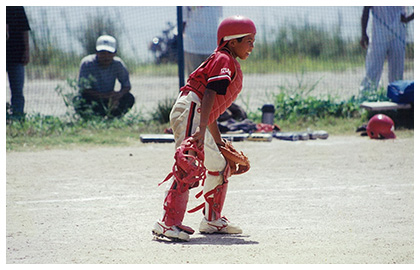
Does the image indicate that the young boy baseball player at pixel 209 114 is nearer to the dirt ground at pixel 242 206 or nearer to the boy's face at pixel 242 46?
the boy's face at pixel 242 46

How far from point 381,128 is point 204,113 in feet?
18.3

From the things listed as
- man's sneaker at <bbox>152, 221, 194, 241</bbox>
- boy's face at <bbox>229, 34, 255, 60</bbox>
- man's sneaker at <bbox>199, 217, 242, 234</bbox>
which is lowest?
man's sneaker at <bbox>199, 217, 242, 234</bbox>

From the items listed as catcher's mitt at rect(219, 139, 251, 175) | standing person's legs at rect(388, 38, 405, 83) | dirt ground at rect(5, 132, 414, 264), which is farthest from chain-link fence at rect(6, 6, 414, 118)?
catcher's mitt at rect(219, 139, 251, 175)

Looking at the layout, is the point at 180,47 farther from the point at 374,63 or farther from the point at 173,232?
the point at 173,232

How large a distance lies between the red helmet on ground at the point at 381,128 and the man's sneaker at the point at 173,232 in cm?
540

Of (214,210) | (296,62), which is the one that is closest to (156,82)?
(296,62)

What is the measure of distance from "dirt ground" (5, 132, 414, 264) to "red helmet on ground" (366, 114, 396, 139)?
8.2 inches

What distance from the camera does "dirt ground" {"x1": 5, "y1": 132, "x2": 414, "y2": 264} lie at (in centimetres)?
467

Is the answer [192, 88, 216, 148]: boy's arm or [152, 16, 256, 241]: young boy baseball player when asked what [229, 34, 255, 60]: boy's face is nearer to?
[152, 16, 256, 241]: young boy baseball player

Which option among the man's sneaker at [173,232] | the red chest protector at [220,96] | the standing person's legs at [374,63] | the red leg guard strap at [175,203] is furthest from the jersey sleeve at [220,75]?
the standing person's legs at [374,63]

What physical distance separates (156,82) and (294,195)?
687 cm

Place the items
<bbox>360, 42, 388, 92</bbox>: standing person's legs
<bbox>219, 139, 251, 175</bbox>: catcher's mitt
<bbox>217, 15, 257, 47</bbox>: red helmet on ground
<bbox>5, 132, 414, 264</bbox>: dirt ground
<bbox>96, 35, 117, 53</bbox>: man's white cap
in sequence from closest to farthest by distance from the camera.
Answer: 1. <bbox>5, 132, 414, 264</bbox>: dirt ground
2. <bbox>217, 15, 257, 47</bbox>: red helmet on ground
3. <bbox>219, 139, 251, 175</bbox>: catcher's mitt
4. <bbox>96, 35, 117, 53</bbox>: man's white cap
5. <bbox>360, 42, 388, 92</bbox>: standing person's legs

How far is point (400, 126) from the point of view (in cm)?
1069

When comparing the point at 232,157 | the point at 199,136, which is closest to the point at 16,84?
the point at 232,157
